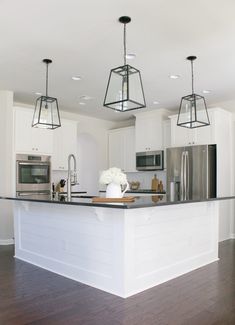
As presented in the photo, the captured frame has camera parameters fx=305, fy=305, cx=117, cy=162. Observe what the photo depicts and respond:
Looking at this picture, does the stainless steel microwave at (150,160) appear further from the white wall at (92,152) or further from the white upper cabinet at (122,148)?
the white wall at (92,152)

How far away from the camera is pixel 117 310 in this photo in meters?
2.64

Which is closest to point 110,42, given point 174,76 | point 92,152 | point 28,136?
point 174,76

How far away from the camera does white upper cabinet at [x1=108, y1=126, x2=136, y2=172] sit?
24.4 feet

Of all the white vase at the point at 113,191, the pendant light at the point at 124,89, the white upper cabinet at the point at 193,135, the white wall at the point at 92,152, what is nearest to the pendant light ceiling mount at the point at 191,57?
the pendant light at the point at 124,89

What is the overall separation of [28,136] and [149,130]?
2.66m

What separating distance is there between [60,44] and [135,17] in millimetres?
1049

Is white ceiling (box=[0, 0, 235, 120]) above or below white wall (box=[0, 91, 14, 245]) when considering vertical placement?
above

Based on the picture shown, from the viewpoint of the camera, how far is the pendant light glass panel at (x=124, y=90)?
9.89 feet

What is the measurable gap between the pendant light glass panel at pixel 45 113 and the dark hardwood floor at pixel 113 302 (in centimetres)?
191

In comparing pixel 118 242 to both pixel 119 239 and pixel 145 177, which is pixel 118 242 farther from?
pixel 145 177

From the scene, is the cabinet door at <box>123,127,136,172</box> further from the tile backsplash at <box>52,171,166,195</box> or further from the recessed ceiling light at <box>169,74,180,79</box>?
the recessed ceiling light at <box>169,74,180,79</box>

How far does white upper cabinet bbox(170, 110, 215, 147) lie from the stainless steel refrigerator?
0.15m

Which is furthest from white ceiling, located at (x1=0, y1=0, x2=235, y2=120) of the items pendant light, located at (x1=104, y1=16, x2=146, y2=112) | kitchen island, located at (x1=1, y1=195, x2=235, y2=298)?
kitchen island, located at (x1=1, y1=195, x2=235, y2=298)

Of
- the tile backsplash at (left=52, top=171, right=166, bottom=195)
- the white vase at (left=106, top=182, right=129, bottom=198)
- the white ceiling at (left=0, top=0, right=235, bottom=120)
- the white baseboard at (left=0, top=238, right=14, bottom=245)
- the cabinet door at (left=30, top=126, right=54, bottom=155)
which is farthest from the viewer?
the tile backsplash at (left=52, top=171, right=166, bottom=195)
